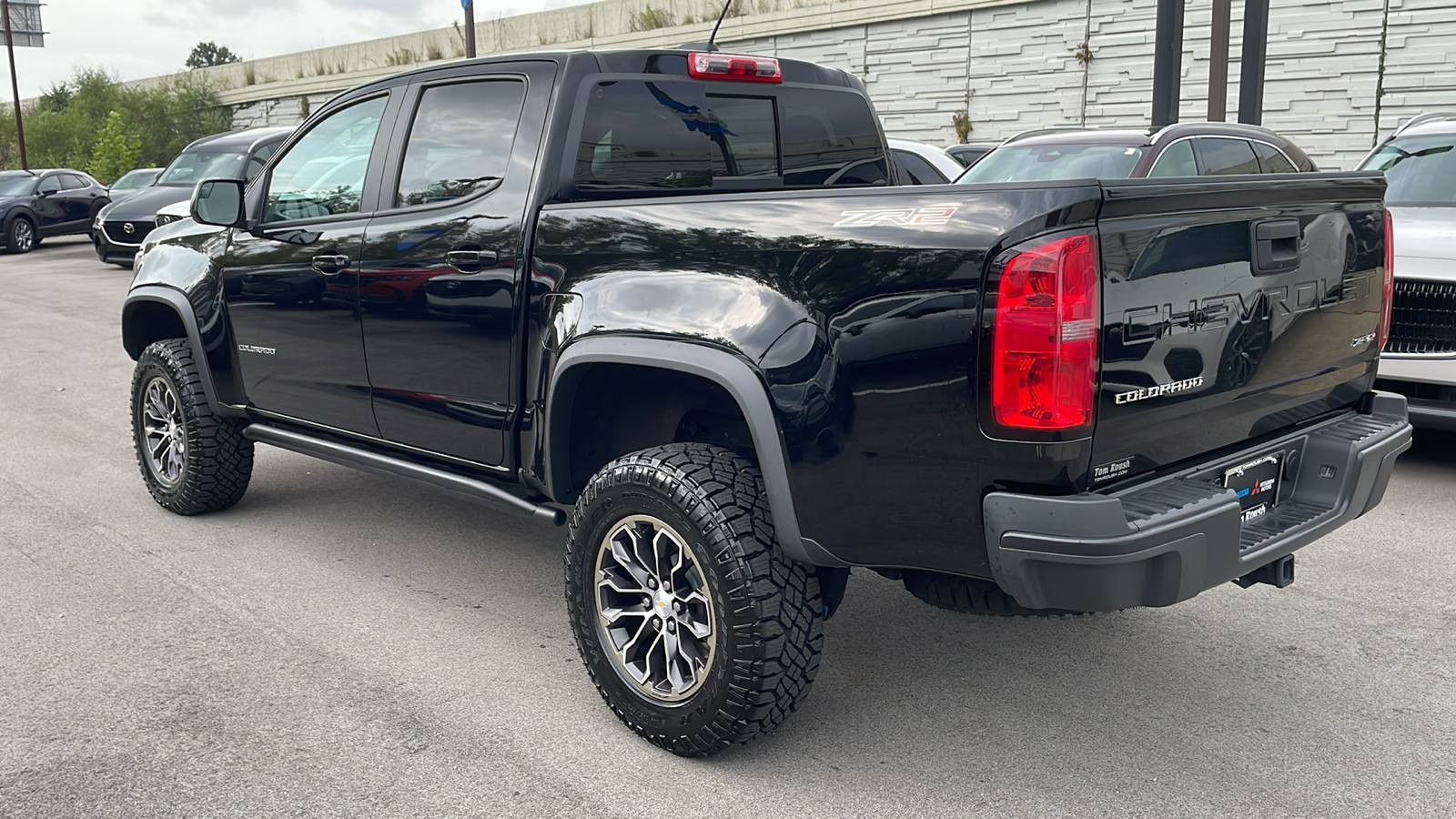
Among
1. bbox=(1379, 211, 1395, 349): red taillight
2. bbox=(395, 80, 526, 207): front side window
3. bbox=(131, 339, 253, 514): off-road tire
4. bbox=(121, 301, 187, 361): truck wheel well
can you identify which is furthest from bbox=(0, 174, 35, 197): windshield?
bbox=(1379, 211, 1395, 349): red taillight

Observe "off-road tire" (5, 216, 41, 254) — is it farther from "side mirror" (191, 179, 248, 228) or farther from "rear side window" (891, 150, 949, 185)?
"side mirror" (191, 179, 248, 228)

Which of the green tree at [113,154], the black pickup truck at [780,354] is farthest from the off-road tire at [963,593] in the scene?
the green tree at [113,154]

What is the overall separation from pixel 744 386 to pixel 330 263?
2141 millimetres

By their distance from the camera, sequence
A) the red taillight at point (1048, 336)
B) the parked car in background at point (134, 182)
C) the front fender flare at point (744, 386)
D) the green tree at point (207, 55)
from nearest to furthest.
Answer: the red taillight at point (1048, 336) < the front fender flare at point (744, 386) < the parked car in background at point (134, 182) < the green tree at point (207, 55)

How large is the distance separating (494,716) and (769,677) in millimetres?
916

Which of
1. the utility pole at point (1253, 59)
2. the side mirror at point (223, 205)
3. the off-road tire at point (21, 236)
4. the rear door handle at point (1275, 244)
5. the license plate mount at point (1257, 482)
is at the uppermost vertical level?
the utility pole at point (1253, 59)

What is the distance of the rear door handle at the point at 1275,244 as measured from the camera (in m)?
3.00

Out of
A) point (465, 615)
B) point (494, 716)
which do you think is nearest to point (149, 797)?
point (494, 716)

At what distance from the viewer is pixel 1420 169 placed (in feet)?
22.7

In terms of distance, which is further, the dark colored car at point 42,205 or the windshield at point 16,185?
the windshield at point 16,185

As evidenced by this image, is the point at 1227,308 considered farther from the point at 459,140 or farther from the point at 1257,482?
the point at 459,140

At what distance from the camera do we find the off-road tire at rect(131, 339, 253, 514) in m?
5.27

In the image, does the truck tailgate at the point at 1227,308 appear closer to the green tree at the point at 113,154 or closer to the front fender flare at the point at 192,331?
the front fender flare at the point at 192,331

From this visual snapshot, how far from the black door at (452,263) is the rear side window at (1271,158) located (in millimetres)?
7057
